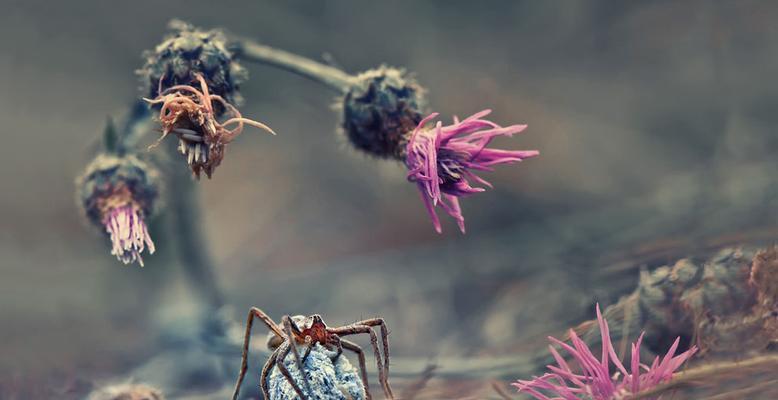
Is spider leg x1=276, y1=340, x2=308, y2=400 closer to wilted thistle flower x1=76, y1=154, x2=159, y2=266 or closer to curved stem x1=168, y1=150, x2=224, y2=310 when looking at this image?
wilted thistle flower x1=76, y1=154, x2=159, y2=266

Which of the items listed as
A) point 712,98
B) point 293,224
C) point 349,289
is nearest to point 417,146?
point 349,289

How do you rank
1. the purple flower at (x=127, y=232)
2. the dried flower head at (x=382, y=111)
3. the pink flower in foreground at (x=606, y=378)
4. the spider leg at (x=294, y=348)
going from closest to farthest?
the spider leg at (x=294, y=348), the pink flower in foreground at (x=606, y=378), the purple flower at (x=127, y=232), the dried flower head at (x=382, y=111)

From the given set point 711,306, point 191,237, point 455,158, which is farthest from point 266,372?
point 191,237

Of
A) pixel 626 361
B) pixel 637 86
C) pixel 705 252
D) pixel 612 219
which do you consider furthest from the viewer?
pixel 637 86

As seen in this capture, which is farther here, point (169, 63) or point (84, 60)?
point (84, 60)

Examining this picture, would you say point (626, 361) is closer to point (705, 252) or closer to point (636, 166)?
point (705, 252)

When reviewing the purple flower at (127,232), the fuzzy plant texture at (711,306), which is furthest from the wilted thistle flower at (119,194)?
the fuzzy plant texture at (711,306)

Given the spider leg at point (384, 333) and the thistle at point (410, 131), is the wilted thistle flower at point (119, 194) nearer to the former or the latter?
the thistle at point (410, 131)

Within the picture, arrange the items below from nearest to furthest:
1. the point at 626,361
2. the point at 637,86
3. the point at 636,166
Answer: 1. the point at 626,361
2. the point at 636,166
3. the point at 637,86
